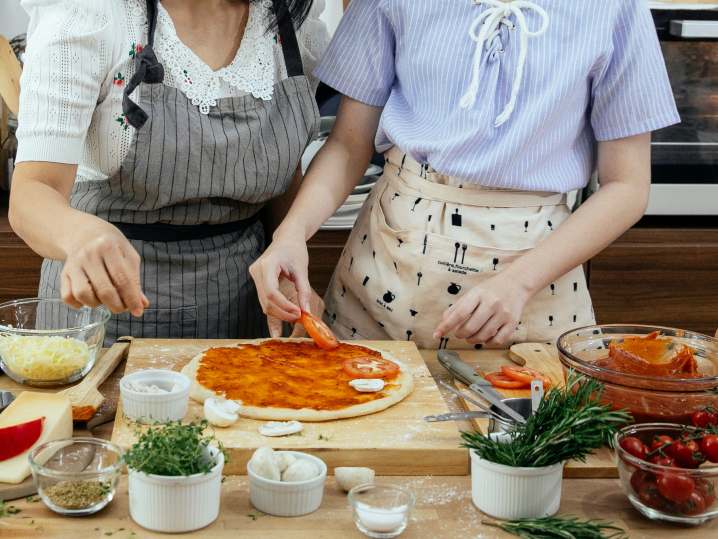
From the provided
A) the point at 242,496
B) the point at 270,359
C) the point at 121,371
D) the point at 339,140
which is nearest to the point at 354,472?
the point at 242,496

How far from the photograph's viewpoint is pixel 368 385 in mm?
1164

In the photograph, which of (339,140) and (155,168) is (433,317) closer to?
(339,140)

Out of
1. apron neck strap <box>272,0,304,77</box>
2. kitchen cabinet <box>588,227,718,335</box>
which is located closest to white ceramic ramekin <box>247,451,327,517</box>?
apron neck strap <box>272,0,304,77</box>

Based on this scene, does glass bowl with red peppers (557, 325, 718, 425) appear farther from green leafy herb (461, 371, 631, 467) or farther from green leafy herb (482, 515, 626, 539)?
green leafy herb (482, 515, 626, 539)

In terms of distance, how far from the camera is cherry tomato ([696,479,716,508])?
833 millimetres

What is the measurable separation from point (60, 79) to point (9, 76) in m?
0.78

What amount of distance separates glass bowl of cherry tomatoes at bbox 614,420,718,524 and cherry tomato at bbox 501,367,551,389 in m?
0.32

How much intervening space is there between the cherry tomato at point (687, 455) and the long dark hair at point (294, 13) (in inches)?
44.2

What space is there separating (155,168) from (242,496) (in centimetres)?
72

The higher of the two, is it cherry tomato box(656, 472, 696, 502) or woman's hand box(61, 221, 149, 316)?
woman's hand box(61, 221, 149, 316)

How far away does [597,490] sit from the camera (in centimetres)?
97

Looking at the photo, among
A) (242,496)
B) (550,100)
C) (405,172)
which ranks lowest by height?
(242,496)

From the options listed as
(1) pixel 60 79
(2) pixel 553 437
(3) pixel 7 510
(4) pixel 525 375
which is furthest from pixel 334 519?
(1) pixel 60 79

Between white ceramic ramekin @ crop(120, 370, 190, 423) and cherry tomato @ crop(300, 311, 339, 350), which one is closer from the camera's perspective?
white ceramic ramekin @ crop(120, 370, 190, 423)
